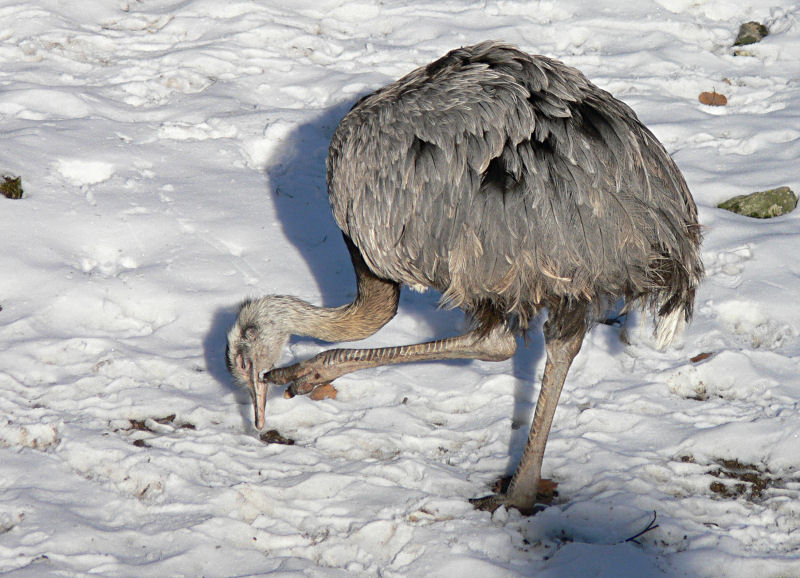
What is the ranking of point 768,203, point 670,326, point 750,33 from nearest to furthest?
point 670,326 → point 768,203 → point 750,33

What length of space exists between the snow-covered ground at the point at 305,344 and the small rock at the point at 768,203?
92 mm

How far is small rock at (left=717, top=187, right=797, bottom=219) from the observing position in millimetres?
5820

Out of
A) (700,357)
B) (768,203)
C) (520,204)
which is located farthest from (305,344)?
(768,203)

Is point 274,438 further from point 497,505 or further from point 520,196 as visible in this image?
point 520,196

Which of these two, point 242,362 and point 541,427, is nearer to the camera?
point 541,427

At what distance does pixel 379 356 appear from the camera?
459 cm

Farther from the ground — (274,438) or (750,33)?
(750,33)

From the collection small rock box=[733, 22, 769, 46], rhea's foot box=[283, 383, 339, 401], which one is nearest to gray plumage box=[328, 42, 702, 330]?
rhea's foot box=[283, 383, 339, 401]

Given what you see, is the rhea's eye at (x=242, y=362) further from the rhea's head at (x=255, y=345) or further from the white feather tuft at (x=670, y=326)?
the white feather tuft at (x=670, y=326)

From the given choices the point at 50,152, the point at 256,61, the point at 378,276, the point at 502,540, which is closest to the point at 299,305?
the point at 378,276

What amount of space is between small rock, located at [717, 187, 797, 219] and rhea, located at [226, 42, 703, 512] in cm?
196

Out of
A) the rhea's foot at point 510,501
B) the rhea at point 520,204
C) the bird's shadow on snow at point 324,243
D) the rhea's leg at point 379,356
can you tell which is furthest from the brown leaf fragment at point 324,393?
the rhea's foot at point 510,501

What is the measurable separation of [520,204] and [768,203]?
2839 millimetres

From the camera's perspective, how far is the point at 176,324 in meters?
5.05
